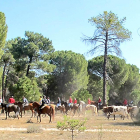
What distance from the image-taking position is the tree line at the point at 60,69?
91.8ft

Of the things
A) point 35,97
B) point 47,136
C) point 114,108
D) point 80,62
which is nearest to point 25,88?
point 35,97

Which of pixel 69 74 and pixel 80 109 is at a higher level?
pixel 69 74

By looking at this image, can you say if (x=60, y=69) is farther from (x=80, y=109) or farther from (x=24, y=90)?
(x=80, y=109)

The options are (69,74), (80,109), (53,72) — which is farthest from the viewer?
(53,72)

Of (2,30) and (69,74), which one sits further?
(69,74)

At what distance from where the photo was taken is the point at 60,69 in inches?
1984

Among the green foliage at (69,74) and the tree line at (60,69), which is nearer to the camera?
the tree line at (60,69)

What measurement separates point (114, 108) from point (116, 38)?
31.7ft

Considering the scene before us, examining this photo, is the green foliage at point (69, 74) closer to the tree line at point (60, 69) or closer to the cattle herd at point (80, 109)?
the tree line at point (60, 69)

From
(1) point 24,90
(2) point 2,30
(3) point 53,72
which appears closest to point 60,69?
(3) point 53,72

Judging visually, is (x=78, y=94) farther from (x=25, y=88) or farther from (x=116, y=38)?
(x=116, y=38)

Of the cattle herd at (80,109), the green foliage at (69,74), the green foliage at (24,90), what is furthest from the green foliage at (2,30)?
the green foliage at (69,74)

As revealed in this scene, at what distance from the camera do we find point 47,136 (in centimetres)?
1165

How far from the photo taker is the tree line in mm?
27977
